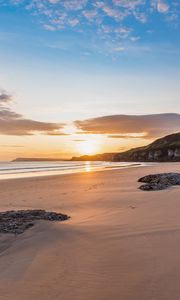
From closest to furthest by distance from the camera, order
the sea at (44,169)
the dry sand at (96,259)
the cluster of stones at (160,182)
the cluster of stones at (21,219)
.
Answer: the dry sand at (96,259) < the cluster of stones at (21,219) < the cluster of stones at (160,182) < the sea at (44,169)

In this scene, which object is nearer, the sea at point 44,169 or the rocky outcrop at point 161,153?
the sea at point 44,169

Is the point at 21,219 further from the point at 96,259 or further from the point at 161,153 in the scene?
the point at 161,153

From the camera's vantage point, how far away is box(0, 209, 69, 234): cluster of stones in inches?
302

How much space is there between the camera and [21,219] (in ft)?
28.0

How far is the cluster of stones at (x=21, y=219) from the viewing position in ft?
25.2

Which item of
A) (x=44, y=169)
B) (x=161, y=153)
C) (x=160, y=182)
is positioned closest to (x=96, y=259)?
(x=160, y=182)

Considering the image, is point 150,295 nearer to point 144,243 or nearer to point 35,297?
point 35,297

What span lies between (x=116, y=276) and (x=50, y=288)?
3.27 feet

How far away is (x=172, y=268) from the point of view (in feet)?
16.6

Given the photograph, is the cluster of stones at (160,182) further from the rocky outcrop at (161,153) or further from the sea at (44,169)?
A: the rocky outcrop at (161,153)

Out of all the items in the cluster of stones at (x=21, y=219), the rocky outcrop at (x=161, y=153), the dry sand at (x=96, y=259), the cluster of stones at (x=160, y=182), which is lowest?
the dry sand at (x=96, y=259)

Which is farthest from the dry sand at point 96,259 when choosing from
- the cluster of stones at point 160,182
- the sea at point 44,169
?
the sea at point 44,169

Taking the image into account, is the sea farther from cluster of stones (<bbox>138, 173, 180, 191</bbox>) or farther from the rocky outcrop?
the rocky outcrop

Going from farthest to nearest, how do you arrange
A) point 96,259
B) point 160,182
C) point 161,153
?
point 161,153, point 160,182, point 96,259
